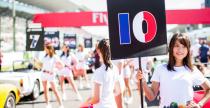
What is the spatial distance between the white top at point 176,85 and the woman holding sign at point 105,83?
42.0 inches

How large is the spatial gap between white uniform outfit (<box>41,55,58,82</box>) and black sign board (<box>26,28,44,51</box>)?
11.7 feet

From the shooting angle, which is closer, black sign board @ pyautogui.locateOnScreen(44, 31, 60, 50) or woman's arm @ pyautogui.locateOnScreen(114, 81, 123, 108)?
woman's arm @ pyautogui.locateOnScreen(114, 81, 123, 108)

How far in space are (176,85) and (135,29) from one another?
730mm

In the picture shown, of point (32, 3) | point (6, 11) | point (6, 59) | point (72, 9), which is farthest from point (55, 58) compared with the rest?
point (72, 9)

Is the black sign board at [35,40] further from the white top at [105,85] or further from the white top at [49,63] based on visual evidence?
the white top at [105,85]

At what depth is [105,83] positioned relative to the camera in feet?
16.2

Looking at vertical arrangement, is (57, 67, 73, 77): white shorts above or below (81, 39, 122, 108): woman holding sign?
below

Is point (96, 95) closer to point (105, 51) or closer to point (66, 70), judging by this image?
point (105, 51)

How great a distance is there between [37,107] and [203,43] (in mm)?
9467

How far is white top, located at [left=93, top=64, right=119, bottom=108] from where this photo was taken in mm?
4844

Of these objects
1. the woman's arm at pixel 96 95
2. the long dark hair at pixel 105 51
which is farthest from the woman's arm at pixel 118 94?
the woman's arm at pixel 96 95

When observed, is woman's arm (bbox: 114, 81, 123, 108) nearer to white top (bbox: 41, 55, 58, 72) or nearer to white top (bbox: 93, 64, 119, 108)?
white top (bbox: 93, 64, 119, 108)

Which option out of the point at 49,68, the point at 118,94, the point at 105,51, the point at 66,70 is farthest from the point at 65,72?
the point at 105,51

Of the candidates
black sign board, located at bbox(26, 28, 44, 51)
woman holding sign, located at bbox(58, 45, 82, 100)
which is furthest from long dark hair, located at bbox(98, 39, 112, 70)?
black sign board, located at bbox(26, 28, 44, 51)
